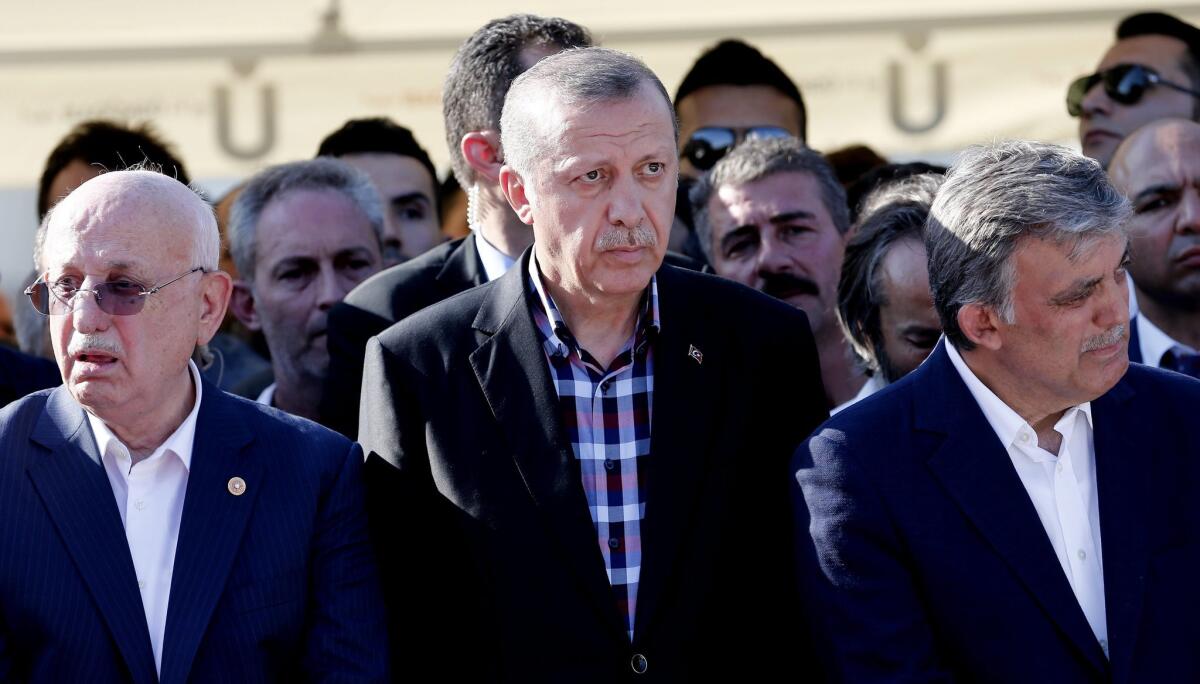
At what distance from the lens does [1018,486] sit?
124 inches

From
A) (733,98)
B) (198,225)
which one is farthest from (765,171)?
(198,225)

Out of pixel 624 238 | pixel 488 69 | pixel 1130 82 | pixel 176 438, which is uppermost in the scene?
pixel 488 69

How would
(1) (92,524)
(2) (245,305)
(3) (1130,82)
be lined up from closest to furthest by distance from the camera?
1. (1) (92,524)
2. (2) (245,305)
3. (3) (1130,82)

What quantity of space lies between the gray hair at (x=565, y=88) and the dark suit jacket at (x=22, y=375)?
54.0 inches

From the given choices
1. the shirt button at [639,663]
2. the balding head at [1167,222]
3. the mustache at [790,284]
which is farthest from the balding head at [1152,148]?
the shirt button at [639,663]

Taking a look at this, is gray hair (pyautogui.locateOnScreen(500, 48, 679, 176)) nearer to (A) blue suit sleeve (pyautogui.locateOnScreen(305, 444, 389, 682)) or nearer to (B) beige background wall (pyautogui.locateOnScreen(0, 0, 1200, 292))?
(A) blue suit sleeve (pyautogui.locateOnScreen(305, 444, 389, 682))

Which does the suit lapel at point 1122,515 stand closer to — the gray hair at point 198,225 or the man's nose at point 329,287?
the gray hair at point 198,225

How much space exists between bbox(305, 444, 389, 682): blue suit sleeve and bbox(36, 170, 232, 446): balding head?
1.20 ft

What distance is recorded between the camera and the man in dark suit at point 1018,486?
3039mm

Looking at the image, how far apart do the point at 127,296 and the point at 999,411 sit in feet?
5.63

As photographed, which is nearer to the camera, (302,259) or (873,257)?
(873,257)

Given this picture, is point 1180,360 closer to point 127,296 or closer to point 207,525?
point 207,525

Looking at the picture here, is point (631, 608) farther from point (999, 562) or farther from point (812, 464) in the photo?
point (999, 562)

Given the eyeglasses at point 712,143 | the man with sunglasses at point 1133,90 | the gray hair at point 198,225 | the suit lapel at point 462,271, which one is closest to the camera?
the gray hair at point 198,225
